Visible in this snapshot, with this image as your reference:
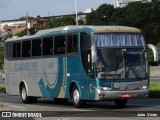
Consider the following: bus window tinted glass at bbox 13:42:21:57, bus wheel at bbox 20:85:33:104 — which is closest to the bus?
bus wheel at bbox 20:85:33:104

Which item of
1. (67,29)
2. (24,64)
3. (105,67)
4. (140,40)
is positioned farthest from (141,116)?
(24,64)

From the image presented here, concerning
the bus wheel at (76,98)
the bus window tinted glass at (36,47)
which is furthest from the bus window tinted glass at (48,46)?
the bus wheel at (76,98)

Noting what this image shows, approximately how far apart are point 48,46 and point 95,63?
4.25 metres

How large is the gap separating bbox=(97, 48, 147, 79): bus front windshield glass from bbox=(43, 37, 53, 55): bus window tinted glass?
394 cm

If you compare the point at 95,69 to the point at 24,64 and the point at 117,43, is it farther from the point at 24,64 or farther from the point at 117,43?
the point at 24,64

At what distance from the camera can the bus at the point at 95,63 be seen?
18.9 metres

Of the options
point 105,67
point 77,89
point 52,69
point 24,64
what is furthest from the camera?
point 24,64

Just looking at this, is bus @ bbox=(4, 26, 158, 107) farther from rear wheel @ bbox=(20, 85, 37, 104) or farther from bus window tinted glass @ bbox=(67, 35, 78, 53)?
rear wheel @ bbox=(20, 85, 37, 104)

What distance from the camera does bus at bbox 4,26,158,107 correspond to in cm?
1889

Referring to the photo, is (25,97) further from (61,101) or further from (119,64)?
(119,64)

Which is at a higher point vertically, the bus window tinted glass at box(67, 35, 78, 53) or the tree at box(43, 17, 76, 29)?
the bus window tinted glass at box(67, 35, 78, 53)

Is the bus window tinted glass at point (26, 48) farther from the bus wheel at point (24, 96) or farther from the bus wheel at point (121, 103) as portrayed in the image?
the bus wheel at point (121, 103)

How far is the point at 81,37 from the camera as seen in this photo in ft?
65.5

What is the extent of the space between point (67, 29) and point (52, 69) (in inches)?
89.3
